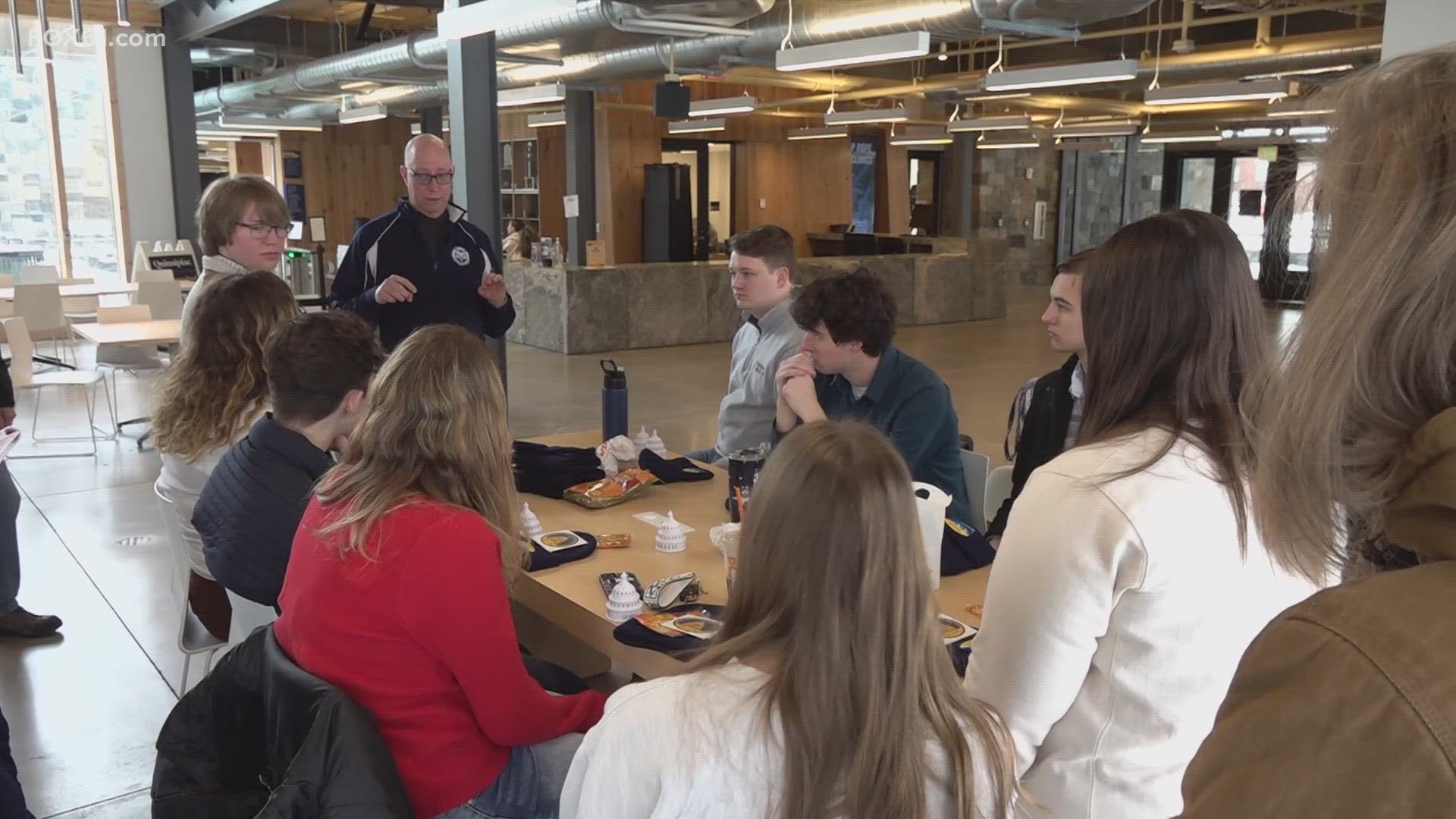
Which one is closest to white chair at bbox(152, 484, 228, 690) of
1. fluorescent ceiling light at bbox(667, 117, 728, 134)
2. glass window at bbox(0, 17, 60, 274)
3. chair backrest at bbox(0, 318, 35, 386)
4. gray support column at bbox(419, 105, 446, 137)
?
chair backrest at bbox(0, 318, 35, 386)

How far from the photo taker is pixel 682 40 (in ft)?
28.2

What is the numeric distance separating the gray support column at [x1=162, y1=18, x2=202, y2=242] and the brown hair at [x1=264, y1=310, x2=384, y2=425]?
8.91 metres

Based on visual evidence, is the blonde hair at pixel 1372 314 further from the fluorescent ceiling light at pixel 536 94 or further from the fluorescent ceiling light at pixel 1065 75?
the fluorescent ceiling light at pixel 536 94

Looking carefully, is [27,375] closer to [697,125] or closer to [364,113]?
[364,113]

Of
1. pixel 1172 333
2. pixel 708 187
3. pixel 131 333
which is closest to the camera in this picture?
pixel 1172 333

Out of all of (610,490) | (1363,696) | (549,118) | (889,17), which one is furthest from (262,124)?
(1363,696)

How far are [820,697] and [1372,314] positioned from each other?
687 millimetres

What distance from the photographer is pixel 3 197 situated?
34.1 feet

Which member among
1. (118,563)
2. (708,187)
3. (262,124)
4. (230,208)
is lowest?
(118,563)

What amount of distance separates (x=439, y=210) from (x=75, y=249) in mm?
8255

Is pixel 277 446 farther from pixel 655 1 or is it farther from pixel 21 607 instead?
pixel 655 1

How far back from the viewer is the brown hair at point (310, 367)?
226cm

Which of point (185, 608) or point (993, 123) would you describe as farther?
point (993, 123)

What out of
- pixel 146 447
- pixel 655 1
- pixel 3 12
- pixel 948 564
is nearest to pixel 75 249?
pixel 3 12
